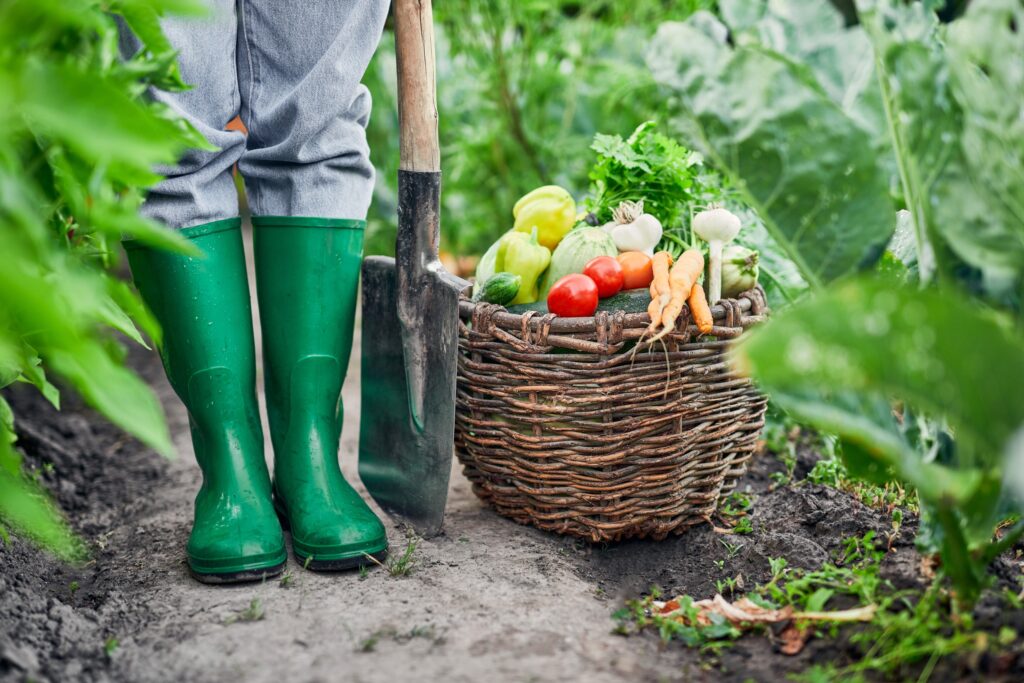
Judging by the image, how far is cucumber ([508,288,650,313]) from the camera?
1.61 metres

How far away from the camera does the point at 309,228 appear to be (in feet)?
5.52

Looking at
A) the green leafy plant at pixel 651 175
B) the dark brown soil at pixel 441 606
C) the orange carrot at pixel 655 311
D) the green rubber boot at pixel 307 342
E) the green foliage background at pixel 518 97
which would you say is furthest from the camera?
the green foliage background at pixel 518 97

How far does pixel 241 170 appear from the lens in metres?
1.72

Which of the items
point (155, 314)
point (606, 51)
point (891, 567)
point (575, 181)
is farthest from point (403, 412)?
point (606, 51)

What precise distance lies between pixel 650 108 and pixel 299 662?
2.54 meters

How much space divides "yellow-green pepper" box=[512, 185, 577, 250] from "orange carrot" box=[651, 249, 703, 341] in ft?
1.00

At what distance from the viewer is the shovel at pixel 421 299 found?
64.6 inches

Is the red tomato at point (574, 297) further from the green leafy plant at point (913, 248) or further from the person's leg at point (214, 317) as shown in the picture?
the person's leg at point (214, 317)

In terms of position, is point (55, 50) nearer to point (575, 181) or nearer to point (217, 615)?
point (217, 615)

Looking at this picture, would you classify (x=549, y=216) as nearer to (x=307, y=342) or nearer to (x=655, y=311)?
(x=655, y=311)

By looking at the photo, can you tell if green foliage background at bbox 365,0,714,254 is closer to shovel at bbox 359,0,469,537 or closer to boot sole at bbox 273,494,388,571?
shovel at bbox 359,0,469,537

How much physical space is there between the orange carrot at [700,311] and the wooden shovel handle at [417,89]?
0.52 metres

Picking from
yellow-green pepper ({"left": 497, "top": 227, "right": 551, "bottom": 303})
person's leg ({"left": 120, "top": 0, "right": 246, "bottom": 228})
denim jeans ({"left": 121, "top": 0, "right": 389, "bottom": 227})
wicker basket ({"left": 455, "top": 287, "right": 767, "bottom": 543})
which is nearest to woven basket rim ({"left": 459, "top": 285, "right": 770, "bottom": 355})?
wicker basket ({"left": 455, "top": 287, "right": 767, "bottom": 543})

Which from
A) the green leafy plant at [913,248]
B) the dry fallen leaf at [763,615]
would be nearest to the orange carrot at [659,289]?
the green leafy plant at [913,248]
